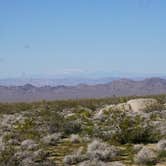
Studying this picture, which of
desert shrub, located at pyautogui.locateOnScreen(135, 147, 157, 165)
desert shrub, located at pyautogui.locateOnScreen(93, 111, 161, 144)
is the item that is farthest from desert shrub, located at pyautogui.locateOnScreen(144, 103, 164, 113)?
desert shrub, located at pyautogui.locateOnScreen(135, 147, 157, 165)

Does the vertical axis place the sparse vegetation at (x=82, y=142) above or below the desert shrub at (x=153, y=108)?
below

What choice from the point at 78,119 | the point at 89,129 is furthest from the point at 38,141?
the point at 78,119

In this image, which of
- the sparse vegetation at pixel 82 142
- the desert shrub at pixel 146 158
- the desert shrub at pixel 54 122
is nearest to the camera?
the desert shrub at pixel 146 158

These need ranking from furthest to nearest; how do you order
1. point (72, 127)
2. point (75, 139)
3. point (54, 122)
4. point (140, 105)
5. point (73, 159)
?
point (140, 105) → point (54, 122) → point (72, 127) → point (75, 139) → point (73, 159)

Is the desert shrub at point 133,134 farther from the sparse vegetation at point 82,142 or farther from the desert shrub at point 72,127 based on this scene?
the desert shrub at point 72,127

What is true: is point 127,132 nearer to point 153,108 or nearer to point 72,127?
point 72,127

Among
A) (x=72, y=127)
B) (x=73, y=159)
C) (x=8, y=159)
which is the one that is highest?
(x=72, y=127)

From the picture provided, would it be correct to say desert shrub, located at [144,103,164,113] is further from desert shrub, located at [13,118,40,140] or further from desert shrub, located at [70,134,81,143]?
desert shrub, located at [70,134,81,143]

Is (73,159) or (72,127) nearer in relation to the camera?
(73,159)

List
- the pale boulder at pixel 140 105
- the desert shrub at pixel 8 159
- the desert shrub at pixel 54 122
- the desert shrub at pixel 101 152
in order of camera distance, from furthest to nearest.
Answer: the pale boulder at pixel 140 105 → the desert shrub at pixel 54 122 → the desert shrub at pixel 101 152 → the desert shrub at pixel 8 159

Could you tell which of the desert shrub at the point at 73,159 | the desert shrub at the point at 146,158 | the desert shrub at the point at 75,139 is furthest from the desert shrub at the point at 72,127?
the desert shrub at the point at 146,158

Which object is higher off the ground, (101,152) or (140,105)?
(140,105)

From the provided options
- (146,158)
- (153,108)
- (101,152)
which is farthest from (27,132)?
(153,108)

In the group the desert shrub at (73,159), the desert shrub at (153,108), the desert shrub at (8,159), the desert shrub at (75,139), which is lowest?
the desert shrub at (73,159)
